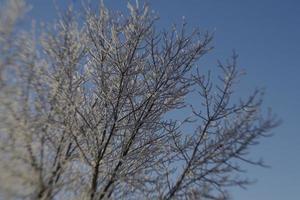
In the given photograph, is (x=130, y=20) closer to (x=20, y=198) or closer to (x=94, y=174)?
(x=94, y=174)

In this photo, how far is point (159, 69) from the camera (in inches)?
383

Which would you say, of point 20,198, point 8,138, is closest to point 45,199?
point 20,198

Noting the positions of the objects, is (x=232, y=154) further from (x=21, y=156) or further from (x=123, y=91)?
(x=21, y=156)

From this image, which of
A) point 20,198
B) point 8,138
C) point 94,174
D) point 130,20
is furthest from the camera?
point 130,20

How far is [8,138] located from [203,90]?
3.93m

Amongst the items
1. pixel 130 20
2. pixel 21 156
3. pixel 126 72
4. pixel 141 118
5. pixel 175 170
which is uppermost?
pixel 130 20

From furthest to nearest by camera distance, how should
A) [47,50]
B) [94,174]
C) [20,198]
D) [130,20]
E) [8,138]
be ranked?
1. [130,20]
2. [47,50]
3. [94,174]
4. [8,138]
5. [20,198]

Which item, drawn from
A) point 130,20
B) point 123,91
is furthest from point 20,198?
point 130,20

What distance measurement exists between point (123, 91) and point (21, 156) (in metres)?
2.54

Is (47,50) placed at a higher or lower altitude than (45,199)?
higher

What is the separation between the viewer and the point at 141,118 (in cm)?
938

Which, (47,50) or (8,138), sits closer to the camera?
(8,138)

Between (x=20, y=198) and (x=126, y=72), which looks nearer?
(x=20, y=198)

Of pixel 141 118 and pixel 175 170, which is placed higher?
pixel 141 118
